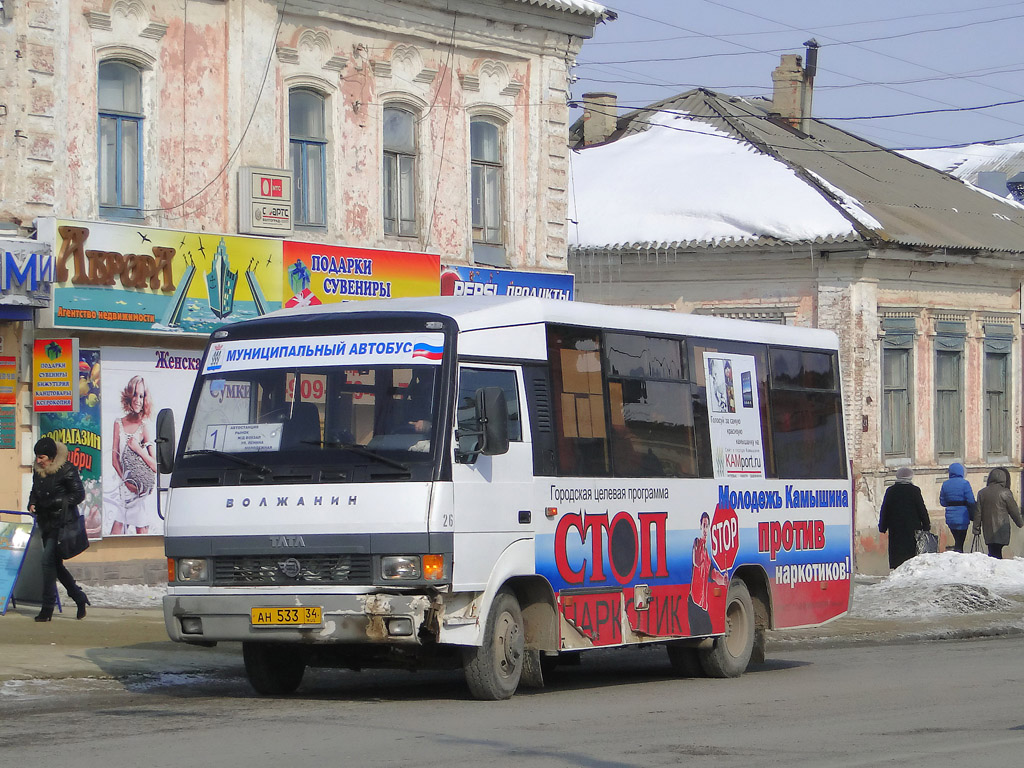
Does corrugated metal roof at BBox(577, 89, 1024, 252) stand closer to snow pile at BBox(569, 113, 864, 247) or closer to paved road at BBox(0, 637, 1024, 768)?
snow pile at BBox(569, 113, 864, 247)

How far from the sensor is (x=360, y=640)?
10.9m

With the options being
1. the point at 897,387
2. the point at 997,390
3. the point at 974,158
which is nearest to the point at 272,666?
the point at 897,387

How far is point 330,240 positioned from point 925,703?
1256cm

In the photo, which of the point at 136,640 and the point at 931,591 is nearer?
the point at 136,640

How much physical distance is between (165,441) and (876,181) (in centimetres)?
2662

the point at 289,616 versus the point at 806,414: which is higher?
the point at 806,414

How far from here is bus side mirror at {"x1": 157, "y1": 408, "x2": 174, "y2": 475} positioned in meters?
11.6

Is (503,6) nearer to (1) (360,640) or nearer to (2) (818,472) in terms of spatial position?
(2) (818,472)

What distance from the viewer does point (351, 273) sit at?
72.9 ft

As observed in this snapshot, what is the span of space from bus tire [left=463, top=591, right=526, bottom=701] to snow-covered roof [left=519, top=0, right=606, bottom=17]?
14350mm

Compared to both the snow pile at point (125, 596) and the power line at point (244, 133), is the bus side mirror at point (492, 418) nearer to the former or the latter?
the snow pile at point (125, 596)

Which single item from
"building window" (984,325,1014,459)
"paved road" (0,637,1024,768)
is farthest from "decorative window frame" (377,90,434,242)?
"building window" (984,325,1014,459)

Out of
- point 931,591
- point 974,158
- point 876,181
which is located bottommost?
point 931,591

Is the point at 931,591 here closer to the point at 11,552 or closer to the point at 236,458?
the point at 11,552
